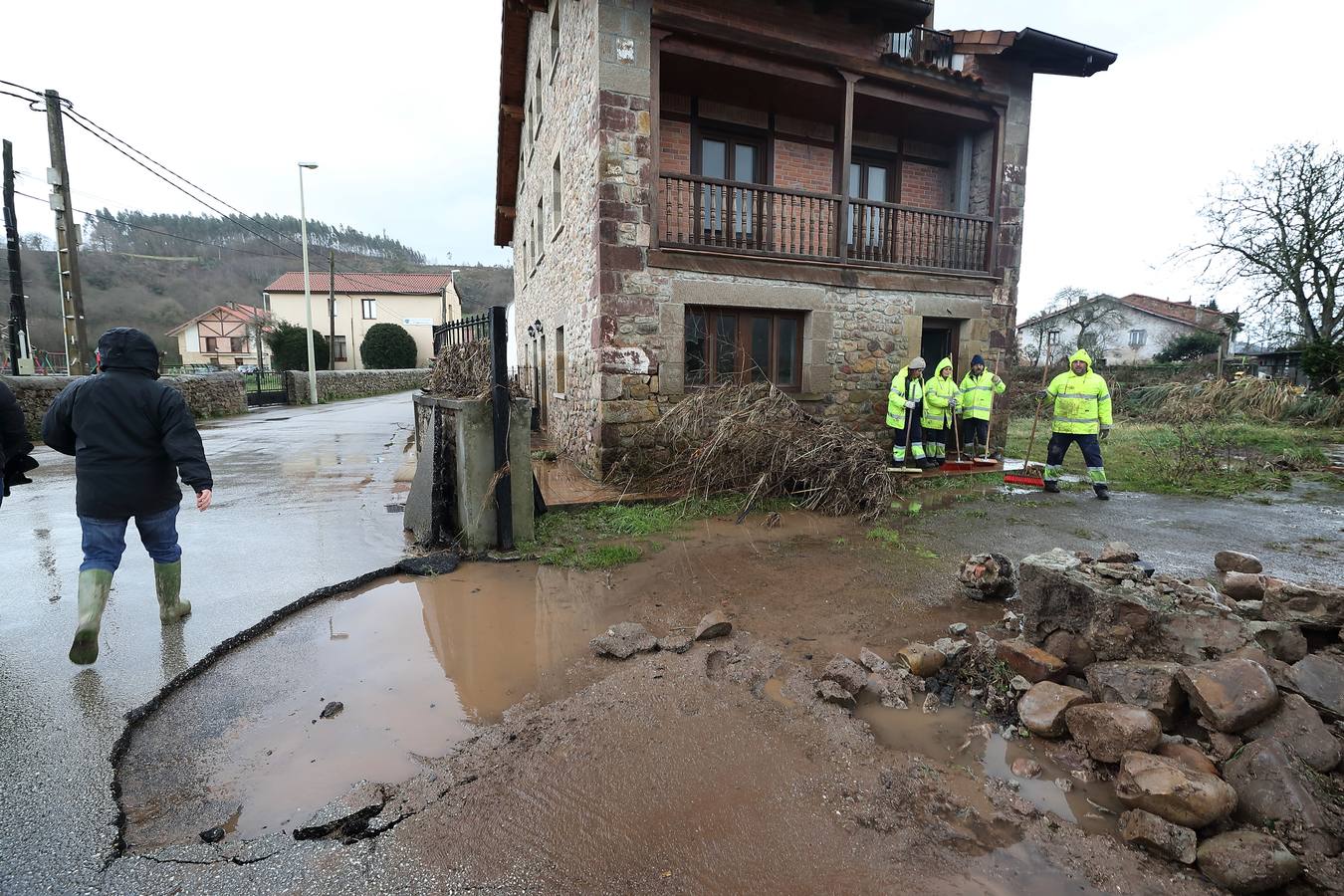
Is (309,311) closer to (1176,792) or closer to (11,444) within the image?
(11,444)

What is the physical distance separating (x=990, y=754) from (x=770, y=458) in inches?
184

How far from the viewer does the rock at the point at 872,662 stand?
128 inches

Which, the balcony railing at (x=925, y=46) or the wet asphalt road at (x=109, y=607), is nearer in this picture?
the wet asphalt road at (x=109, y=607)

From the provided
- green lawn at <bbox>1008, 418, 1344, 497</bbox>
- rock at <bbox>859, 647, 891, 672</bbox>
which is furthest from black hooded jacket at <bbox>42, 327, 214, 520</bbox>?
green lawn at <bbox>1008, 418, 1344, 497</bbox>

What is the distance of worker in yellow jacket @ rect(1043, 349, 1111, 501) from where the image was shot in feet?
25.8

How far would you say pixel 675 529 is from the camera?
6.25 m

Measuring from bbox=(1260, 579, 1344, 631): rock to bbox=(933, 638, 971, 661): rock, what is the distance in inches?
61.8

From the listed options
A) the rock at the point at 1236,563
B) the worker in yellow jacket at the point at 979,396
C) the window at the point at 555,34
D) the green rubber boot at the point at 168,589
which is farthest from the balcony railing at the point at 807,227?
the green rubber boot at the point at 168,589

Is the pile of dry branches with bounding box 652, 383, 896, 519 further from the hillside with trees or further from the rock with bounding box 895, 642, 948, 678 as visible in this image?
the hillside with trees

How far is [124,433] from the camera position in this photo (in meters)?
3.45

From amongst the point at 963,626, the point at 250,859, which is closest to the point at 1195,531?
the point at 963,626

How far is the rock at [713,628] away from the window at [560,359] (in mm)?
7699

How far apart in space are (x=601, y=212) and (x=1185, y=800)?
24.8ft

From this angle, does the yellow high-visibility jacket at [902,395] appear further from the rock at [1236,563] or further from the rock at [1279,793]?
the rock at [1279,793]
